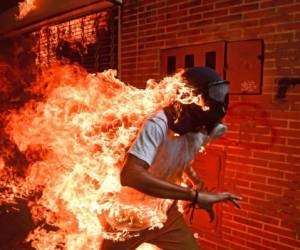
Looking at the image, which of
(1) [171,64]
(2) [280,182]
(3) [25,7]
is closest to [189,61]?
(1) [171,64]

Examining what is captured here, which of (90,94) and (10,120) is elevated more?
(90,94)

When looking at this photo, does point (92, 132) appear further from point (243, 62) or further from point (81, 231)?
point (243, 62)

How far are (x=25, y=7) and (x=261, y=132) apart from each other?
749 centimetres

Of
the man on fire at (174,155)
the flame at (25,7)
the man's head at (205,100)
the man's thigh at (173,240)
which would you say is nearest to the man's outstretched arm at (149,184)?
the man on fire at (174,155)

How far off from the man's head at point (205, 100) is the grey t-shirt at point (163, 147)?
15 cm

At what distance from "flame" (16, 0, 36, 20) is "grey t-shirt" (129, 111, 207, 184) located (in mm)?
7122

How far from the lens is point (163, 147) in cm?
338

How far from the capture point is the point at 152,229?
12.2 ft

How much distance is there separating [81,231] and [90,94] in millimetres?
2614

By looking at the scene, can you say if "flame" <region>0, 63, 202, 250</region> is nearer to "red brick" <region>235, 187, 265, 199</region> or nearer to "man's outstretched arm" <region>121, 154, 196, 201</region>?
"man's outstretched arm" <region>121, 154, 196, 201</region>

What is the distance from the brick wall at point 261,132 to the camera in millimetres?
4496

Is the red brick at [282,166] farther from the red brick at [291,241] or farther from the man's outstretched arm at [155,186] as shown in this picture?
the man's outstretched arm at [155,186]

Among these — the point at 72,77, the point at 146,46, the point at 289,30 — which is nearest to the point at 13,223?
the point at 72,77

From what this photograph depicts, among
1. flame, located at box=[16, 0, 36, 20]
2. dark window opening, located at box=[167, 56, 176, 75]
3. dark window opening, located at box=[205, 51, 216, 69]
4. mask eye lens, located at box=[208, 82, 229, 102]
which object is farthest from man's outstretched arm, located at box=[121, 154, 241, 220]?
flame, located at box=[16, 0, 36, 20]
